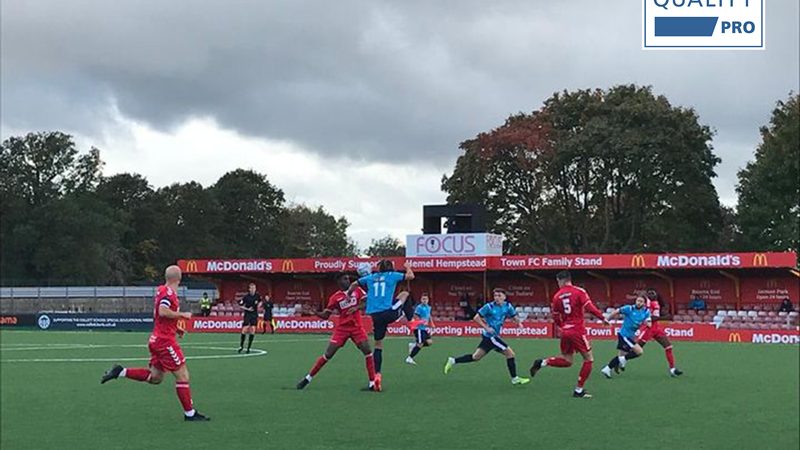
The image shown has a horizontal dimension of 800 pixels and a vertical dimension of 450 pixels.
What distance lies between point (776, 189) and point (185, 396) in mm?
53761

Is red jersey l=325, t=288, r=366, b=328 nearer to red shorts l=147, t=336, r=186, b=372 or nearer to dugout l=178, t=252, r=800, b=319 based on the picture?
red shorts l=147, t=336, r=186, b=372

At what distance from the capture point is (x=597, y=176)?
65250 mm

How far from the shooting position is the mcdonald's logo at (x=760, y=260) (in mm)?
44572

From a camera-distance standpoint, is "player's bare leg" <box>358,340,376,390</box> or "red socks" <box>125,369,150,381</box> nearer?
→ "red socks" <box>125,369,150,381</box>

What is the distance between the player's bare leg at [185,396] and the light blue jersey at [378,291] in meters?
5.08

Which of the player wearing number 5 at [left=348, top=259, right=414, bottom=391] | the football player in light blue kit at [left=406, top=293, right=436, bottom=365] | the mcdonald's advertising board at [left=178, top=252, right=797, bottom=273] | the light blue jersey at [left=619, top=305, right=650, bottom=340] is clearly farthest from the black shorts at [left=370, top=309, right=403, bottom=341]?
the mcdonald's advertising board at [left=178, top=252, right=797, bottom=273]

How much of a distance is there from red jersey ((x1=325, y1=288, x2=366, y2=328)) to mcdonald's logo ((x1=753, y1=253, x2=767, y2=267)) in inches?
1229

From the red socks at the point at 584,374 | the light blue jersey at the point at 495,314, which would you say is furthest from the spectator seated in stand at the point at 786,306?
the red socks at the point at 584,374

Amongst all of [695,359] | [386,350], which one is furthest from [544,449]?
[386,350]

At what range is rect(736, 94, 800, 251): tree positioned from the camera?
5872 cm

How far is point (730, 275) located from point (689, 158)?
1623cm

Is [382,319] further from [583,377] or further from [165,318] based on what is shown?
[165,318]

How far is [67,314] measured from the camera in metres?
55.4

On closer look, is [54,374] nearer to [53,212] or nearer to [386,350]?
[386,350]
